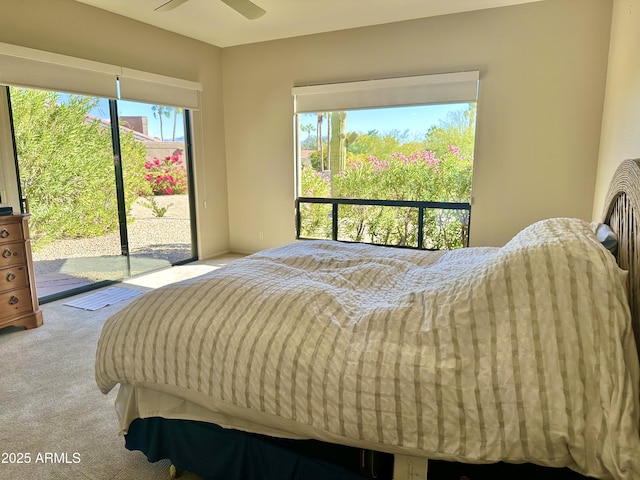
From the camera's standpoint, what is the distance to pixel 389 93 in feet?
14.1

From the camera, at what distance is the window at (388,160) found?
4191 mm

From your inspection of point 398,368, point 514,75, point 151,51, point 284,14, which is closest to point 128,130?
point 151,51

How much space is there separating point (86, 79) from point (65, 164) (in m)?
0.81

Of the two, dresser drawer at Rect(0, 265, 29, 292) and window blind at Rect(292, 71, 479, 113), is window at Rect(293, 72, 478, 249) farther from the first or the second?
dresser drawer at Rect(0, 265, 29, 292)

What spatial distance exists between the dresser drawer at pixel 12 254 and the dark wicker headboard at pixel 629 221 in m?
3.74

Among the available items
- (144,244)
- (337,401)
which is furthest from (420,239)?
(337,401)

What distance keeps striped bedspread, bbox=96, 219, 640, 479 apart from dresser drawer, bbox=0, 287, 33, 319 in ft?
6.48

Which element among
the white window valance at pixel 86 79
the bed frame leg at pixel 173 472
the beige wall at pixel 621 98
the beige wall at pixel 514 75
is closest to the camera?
the bed frame leg at pixel 173 472

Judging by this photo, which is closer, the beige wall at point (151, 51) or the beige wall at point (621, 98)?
the beige wall at point (621, 98)

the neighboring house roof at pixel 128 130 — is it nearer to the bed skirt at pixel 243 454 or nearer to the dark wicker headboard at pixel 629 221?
the bed skirt at pixel 243 454

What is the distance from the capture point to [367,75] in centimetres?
440

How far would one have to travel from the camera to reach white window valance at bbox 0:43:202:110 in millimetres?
3209

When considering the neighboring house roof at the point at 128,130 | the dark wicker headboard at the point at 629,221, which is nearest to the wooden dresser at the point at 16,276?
the neighboring house roof at the point at 128,130

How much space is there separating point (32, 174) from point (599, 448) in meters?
4.28
